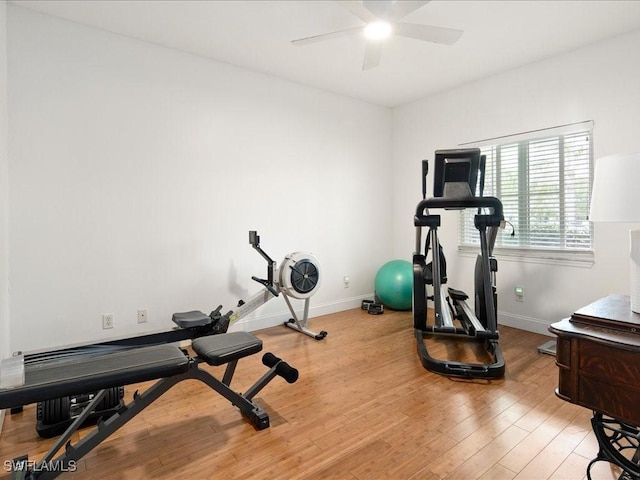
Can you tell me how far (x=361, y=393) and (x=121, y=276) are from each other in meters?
2.25

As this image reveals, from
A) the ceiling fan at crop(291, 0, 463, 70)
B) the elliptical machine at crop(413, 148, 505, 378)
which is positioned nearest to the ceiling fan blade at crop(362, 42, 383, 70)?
the ceiling fan at crop(291, 0, 463, 70)

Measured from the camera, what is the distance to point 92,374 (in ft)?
4.89

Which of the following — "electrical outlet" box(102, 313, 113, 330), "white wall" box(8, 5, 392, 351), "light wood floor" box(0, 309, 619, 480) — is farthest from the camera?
"electrical outlet" box(102, 313, 113, 330)

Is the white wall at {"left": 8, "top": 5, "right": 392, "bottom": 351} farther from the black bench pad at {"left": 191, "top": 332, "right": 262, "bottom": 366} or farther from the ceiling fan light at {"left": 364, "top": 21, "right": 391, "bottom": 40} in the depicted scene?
the ceiling fan light at {"left": 364, "top": 21, "right": 391, "bottom": 40}

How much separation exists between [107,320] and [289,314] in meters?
1.86

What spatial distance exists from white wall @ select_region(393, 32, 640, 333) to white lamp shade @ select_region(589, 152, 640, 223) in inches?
94.1

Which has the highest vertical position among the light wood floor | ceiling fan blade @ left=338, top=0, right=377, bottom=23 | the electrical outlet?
ceiling fan blade @ left=338, top=0, right=377, bottom=23

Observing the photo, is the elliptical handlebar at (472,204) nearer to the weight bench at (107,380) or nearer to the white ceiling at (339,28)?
the white ceiling at (339,28)

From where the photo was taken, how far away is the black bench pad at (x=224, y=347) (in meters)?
1.85

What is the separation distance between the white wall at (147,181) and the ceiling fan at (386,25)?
146cm

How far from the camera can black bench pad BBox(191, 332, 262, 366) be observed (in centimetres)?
185

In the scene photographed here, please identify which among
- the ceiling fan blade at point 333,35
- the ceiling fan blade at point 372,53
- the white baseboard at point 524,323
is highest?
the ceiling fan blade at point 372,53

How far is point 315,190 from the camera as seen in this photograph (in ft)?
14.3

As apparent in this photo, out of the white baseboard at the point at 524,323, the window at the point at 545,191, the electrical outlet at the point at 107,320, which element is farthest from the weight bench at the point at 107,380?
the window at the point at 545,191
